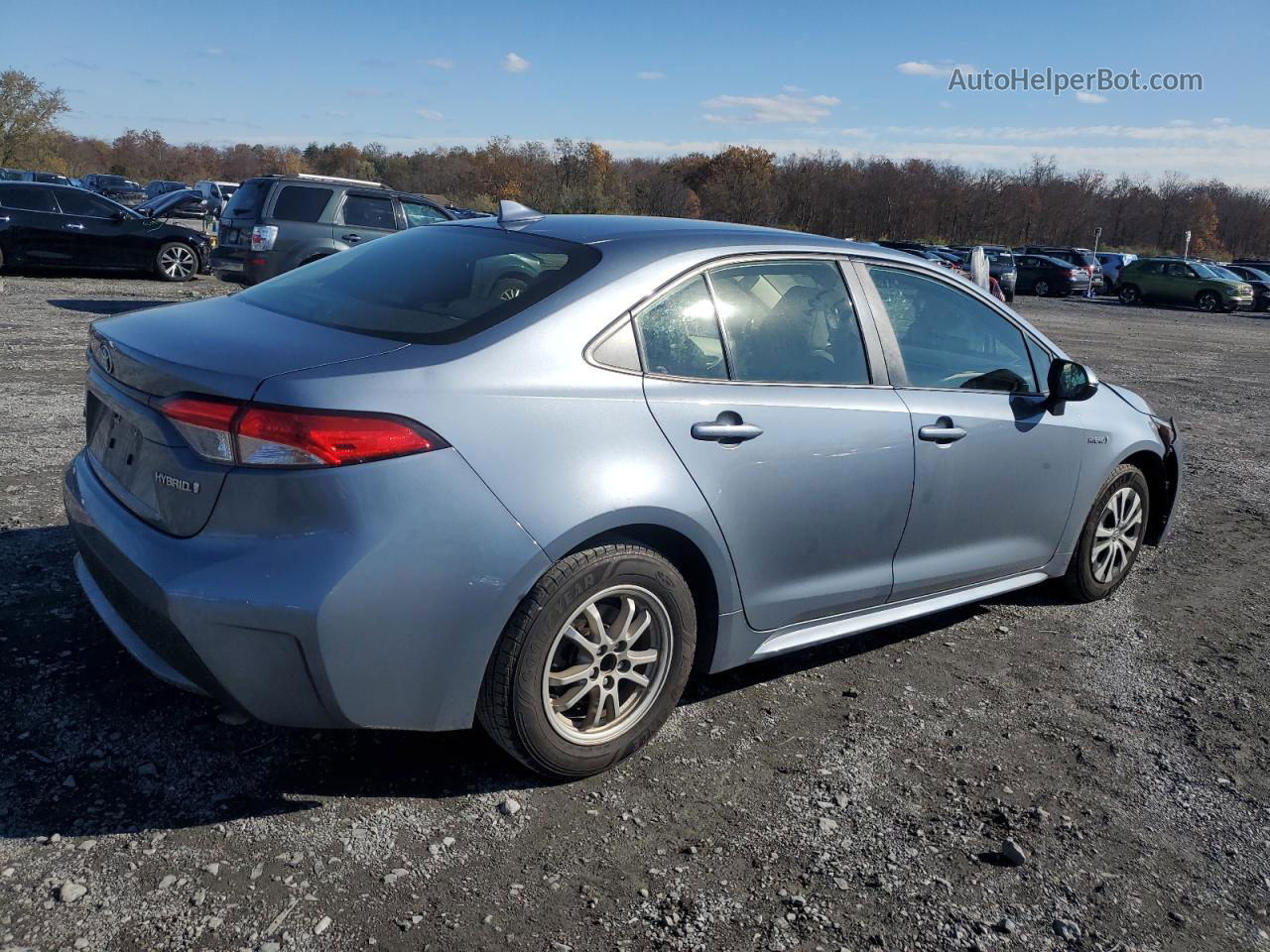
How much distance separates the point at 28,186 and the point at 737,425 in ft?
56.7

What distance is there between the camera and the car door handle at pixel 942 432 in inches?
150

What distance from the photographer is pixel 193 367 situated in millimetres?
2762

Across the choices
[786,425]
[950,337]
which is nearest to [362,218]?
[950,337]

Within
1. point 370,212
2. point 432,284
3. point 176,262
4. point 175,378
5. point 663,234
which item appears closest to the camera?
point 175,378

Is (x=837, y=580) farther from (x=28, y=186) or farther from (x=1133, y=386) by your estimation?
(x=28, y=186)

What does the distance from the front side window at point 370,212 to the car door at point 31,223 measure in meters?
6.27

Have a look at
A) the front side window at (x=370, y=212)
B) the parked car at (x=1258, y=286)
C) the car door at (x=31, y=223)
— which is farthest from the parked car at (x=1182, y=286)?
the car door at (x=31, y=223)

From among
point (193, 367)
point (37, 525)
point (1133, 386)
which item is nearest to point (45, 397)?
point (37, 525)

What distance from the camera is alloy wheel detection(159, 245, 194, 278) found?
1777 centimetres

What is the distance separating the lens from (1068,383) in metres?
4.40

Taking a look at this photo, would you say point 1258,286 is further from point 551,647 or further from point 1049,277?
point 551,647

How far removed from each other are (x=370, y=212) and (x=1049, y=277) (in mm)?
31560

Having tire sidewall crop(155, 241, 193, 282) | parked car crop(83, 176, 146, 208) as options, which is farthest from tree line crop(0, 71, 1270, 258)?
tire sidewall crop(155, 241, 193, 282)

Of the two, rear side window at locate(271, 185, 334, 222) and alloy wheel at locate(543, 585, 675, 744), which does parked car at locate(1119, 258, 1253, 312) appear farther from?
alloy wheel at locate(543, 585, 675, 744)
